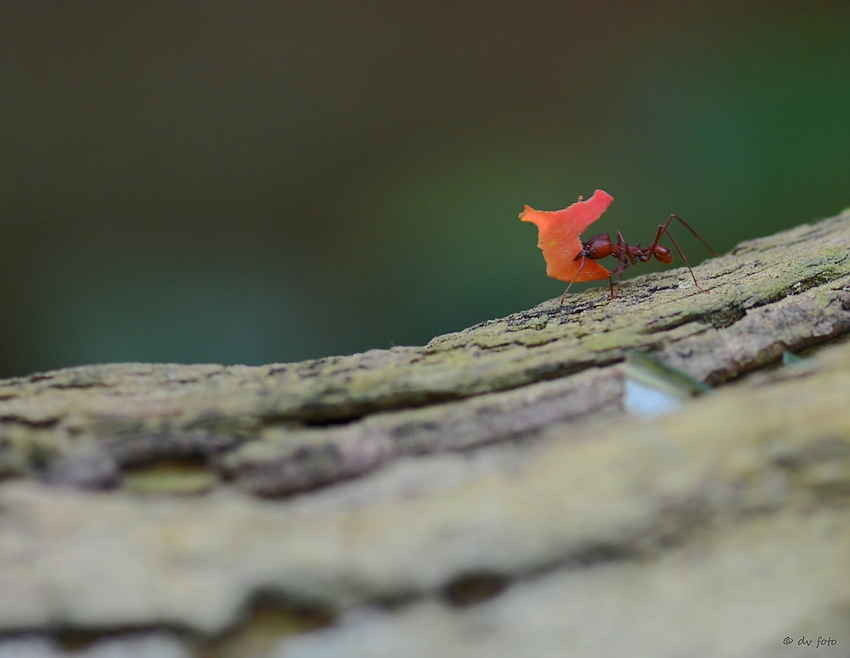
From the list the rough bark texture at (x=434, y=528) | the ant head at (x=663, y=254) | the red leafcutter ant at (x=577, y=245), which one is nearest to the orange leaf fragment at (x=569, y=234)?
the red leafcutter ant at (x=577, y=245)

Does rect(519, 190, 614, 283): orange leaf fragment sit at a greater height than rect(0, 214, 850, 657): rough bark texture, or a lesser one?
greater

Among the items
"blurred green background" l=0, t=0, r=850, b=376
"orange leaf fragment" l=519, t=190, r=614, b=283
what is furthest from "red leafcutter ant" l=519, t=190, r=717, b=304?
"blurred green background" l=0, t=0, r=850, b=376

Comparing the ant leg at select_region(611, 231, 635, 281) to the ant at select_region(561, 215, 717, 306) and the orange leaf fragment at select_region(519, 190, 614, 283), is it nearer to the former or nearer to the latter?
the ant at select_region(561, 215, 717, 306)

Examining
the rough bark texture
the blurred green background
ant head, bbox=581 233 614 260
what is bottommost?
the rough bark texture

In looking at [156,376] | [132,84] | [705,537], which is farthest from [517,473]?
[132,84]

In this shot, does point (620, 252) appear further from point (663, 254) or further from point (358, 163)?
point (358, 163)

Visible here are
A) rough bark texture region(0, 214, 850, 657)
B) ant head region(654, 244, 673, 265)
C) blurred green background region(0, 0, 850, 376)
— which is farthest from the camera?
blurred green background region(0, 0, 850, 376)

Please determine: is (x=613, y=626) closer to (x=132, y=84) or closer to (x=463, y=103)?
(x=463, y=103)

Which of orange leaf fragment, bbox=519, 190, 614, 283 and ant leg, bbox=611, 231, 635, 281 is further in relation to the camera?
ant leg, bbox=611, 231, 635, 281
